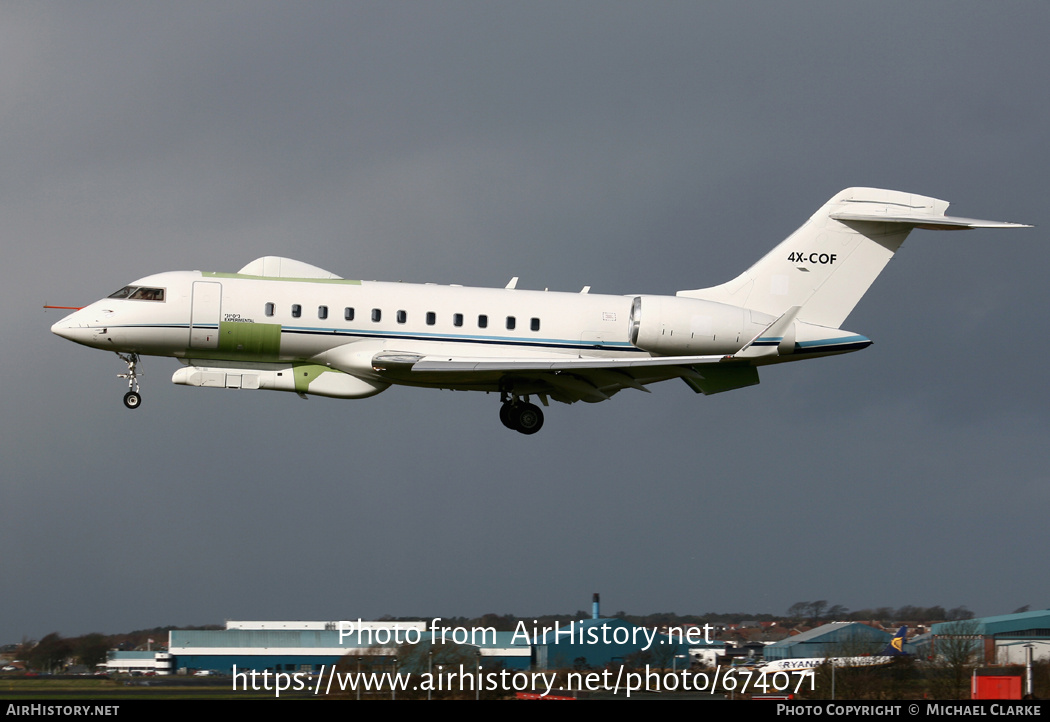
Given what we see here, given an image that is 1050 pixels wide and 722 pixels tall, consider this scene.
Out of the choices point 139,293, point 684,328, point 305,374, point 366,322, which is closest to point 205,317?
point 139,293

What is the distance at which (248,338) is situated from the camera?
2636 centimetres

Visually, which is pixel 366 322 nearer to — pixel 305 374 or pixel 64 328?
pixel 305 374

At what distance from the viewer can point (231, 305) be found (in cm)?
2634

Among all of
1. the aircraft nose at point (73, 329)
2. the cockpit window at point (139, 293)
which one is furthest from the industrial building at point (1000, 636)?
the aircraft nose at point (73, 329)

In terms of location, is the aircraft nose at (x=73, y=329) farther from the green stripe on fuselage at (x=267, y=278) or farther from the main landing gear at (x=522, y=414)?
the main landing gear at (x=522, y=414)

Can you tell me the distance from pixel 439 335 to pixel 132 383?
283 inches

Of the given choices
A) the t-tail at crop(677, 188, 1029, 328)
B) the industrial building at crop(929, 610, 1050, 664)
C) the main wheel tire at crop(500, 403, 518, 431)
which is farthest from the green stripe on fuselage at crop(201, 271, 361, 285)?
the industrial building at crop(929, 610, 1050, 664)

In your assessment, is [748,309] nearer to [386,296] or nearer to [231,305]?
[386,296]

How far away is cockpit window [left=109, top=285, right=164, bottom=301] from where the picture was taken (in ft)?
87.1

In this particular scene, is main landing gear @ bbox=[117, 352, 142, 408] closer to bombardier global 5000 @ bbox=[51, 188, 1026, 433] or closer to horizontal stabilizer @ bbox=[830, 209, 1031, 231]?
bombardier global 5000 @ bbox=[51, 188, 1026, 433]

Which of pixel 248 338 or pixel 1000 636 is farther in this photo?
pixel 248 338

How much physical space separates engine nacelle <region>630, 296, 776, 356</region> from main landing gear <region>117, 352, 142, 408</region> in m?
11.5

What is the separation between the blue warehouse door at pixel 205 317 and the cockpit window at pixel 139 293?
2.82 ft

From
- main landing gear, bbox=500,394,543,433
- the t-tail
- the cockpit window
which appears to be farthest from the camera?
the t-tail
